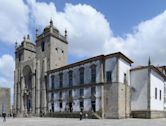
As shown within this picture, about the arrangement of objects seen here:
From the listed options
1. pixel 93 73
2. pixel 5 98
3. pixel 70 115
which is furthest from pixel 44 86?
pixel 5 98

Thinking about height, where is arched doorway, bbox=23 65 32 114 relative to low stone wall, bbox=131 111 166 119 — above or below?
above

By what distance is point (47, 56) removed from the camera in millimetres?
63094

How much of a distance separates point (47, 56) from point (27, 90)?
11060 millimetres

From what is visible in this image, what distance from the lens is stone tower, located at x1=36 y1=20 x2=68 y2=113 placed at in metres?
62.2

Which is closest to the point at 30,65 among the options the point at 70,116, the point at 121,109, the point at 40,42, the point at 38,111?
the point at 40,42

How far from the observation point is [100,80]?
47.6 metres

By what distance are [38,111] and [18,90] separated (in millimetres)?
13369

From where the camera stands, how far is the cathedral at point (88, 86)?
46.6 meters

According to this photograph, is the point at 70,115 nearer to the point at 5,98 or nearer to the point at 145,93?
the point at 145,93

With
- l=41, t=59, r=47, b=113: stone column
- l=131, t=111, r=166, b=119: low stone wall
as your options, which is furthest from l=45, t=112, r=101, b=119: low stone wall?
l=131, t=111, r=166, b=119: low stone wall

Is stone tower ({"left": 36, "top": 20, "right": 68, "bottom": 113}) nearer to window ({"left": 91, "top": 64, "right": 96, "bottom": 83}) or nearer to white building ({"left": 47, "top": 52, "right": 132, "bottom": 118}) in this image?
white building ({"left": 47, "top": 52, "right": 132, "bottom": 118})

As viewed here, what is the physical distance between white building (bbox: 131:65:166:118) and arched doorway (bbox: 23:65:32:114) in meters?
27.9

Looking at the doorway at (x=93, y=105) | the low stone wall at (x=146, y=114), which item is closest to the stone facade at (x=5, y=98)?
the doorway at (x=93, y=105)

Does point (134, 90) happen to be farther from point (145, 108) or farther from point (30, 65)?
point (30, 65)
